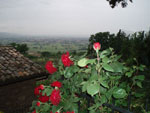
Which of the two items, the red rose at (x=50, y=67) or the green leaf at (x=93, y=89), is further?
the red rose at (x=50, y=67)

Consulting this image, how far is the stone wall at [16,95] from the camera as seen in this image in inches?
229

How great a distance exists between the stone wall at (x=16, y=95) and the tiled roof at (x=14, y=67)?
0.58 m

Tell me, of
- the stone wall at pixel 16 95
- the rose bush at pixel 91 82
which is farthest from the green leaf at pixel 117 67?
the stone wall at pixel 16 95

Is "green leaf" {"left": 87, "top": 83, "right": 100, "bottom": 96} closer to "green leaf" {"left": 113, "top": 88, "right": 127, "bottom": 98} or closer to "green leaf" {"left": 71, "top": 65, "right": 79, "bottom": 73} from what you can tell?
"green leaf" {"left": 113, "top": 88, "right": 127, "bottom": 98}

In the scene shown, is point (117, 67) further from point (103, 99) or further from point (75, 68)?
point (75, 68)

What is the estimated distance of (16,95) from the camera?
6.19 metres

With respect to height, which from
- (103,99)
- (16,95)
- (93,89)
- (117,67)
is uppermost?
(117,67)

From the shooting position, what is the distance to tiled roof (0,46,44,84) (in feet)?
18.7

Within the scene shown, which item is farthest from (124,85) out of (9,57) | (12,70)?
(9,57)

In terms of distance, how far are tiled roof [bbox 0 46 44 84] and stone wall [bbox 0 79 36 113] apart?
22.9 inches

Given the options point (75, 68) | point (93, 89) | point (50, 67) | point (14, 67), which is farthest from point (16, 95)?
point (93, 89)

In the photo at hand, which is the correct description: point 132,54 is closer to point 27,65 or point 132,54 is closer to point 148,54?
point 148,54

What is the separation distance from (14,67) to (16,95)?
130cm

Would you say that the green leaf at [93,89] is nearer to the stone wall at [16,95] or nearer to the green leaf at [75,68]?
the green leaf at [75,68]
